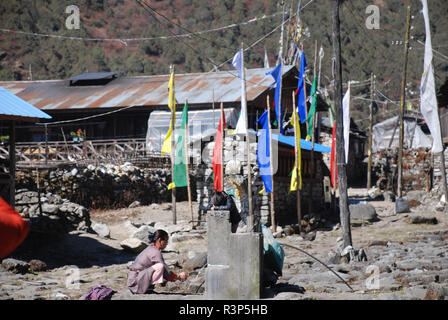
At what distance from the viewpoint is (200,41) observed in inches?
3132

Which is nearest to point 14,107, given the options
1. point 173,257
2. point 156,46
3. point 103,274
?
point 103,274

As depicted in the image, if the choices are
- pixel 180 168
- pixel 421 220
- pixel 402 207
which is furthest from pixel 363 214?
pixel 180 168

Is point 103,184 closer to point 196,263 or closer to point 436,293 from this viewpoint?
point 196,263

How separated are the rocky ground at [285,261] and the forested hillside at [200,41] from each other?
4598cm

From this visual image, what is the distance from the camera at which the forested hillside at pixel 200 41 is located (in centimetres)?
7031

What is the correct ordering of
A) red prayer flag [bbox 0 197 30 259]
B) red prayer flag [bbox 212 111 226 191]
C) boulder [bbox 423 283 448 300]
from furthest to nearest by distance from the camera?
red prayer flag [bbox 212 111 226 191]
boulder [bbox 423 283 448 300]
red prayer flag [bbox 0 197 30 259]

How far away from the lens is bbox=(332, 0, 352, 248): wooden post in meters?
13.9

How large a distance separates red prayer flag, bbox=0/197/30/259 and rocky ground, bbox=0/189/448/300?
4266 millimetres

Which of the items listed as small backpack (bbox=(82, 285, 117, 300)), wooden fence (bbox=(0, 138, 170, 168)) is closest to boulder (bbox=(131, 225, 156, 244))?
wooden fence (bbox=(0, 138, 170, 168))

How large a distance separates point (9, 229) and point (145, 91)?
27379mm

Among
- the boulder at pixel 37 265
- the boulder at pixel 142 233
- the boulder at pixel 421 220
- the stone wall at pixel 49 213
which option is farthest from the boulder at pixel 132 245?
the boulder at pixel 421 220

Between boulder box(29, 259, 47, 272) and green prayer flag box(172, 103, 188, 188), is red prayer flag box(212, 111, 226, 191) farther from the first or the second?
boulder box(29, 259, 47, 272)
